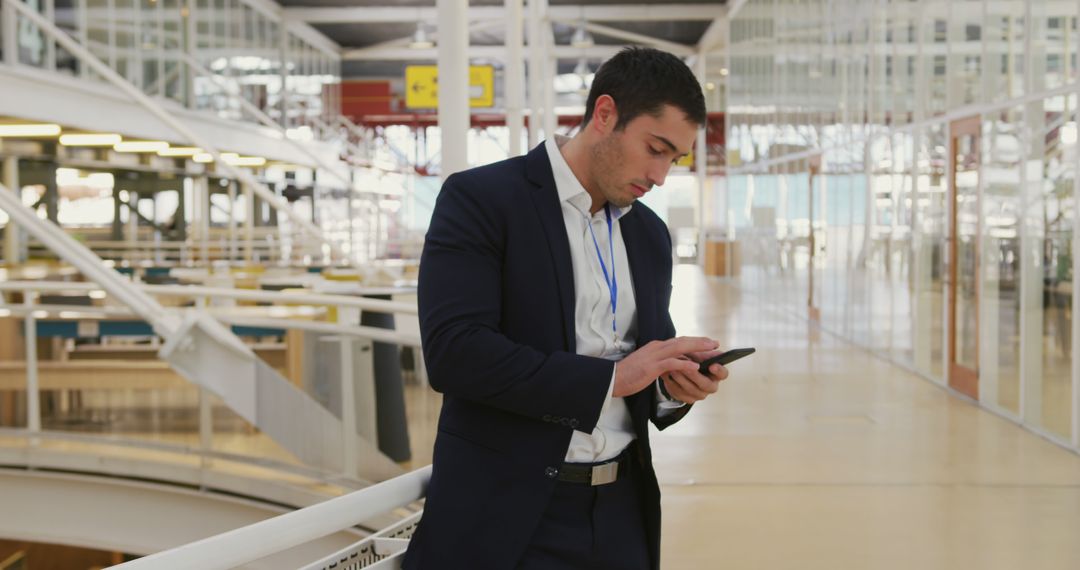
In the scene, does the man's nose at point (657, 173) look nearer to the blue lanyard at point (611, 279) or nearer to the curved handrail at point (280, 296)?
the blue lanyard at point (611, 279)

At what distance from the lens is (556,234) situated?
173 cm

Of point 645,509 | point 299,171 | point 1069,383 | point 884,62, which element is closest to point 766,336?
point 884,62

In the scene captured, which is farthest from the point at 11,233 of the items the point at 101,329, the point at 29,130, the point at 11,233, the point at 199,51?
the point at 101,329

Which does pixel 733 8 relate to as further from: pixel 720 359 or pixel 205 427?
pixel 720 359

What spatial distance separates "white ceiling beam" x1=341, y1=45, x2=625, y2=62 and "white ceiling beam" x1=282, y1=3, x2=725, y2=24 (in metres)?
3.04

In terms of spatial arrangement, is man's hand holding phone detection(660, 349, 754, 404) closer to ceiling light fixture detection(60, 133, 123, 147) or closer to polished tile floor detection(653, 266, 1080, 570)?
polished tile floor detection(653, 266, 1080, 570)

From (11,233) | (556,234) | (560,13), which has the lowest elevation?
(556,234)

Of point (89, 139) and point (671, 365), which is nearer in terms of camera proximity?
point (671, 365)

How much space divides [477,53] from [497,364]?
1325 inches

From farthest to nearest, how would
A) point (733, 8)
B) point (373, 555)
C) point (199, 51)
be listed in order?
point (733, 8), point (199, 51), point (373, 555)

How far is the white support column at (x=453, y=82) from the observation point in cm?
618

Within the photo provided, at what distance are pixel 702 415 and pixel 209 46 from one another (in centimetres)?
2008

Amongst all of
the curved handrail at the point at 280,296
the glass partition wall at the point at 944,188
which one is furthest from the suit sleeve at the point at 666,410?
the glass partition wall at the point at 944,188

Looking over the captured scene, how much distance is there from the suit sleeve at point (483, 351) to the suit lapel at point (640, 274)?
20 centimetres
